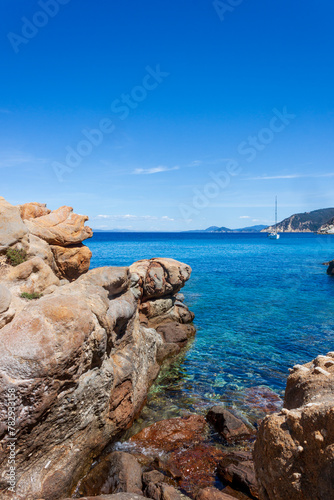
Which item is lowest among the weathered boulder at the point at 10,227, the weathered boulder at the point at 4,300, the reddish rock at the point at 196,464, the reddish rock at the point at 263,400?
the reddish rock at the point at 263,400

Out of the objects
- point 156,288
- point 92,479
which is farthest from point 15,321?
A: point 156,288

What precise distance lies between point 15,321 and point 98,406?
4.54 meters

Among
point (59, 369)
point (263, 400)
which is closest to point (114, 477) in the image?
point (59, 369)

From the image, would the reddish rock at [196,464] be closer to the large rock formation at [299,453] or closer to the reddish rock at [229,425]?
the reddish rock at [229,425]

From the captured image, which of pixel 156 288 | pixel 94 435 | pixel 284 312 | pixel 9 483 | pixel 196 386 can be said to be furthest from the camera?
pixel 284 312

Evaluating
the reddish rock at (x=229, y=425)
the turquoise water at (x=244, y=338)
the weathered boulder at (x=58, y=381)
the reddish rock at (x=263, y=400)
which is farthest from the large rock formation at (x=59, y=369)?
the reddish rock at (x=263, y=400)

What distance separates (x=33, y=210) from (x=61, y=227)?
2831 millimetres

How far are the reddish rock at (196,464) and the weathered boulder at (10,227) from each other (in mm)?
11248

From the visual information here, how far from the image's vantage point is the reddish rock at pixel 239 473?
10367 mm

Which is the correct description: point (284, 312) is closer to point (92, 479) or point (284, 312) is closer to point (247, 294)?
point (247, 294)

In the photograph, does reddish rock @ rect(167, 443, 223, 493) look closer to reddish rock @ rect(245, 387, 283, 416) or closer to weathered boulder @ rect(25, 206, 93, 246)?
reddish rock @ rect(245, 387, 283, 416)

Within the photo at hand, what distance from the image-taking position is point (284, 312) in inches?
1326

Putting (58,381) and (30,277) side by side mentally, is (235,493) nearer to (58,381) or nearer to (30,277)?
(58,381)

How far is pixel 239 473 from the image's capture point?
10703mm
